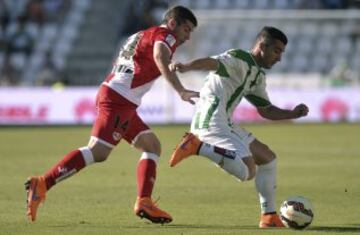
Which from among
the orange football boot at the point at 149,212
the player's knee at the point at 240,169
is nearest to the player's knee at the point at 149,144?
the orange football boot at the point at 149,212

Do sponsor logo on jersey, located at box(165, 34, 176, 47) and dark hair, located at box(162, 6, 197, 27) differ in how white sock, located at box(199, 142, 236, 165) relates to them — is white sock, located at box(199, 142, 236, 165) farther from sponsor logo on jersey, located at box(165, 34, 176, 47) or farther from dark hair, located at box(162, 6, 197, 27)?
dark hair, located at box(162, 6, 197, 27)

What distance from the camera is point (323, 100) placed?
28047mm

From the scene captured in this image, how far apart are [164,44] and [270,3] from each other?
2486cm

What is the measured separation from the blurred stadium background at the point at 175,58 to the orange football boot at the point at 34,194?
1874 cm

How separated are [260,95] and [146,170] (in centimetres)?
143

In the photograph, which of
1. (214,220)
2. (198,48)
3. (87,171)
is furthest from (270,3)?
(214,220)

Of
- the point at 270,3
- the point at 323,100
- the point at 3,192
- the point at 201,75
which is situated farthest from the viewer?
the point at 270,3

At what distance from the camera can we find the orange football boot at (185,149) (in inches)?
368

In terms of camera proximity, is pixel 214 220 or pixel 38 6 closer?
pixel 214 220

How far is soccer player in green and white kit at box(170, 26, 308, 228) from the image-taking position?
932cm

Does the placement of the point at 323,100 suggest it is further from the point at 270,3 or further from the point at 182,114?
the point at 270,3

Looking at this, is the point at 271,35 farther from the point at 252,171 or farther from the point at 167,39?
the point at 252,171

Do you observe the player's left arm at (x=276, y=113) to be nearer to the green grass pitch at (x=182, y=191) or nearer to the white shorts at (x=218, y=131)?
the white shorts at (x=218, y=131)

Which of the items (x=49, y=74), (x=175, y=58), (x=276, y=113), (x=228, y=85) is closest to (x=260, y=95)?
(x=276, y=113)
